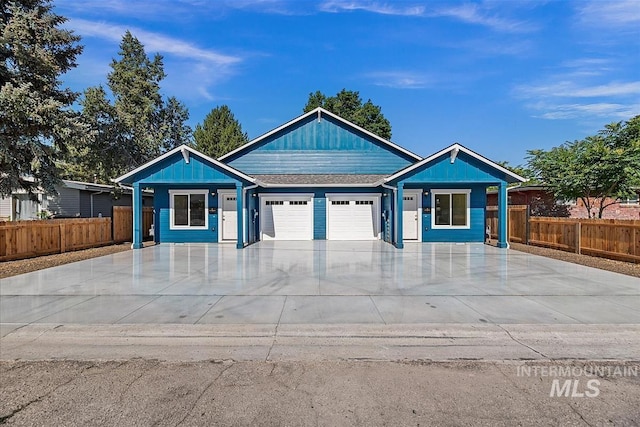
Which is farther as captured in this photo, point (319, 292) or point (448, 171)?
point (448, 171)

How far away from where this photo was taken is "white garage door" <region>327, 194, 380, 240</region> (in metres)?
18.1

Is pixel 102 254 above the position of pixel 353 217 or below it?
below

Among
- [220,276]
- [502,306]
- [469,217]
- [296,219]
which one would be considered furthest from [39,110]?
[469,217]

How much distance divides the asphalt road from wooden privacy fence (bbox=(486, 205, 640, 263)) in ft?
28.3

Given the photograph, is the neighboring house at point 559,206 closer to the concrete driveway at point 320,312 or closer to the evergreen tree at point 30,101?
the concrete driveway at point 320,312

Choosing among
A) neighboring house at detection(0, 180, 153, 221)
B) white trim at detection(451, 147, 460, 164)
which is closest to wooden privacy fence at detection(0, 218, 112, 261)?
neighboring house at detection(0, 180, 153, 221)

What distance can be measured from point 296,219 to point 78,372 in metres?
14.4

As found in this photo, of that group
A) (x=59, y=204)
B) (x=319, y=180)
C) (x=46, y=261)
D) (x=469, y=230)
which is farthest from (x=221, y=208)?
(x=469, y=230)

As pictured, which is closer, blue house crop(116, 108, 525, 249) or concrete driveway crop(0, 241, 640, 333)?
concrete driveway crop(0, 241, 640, 333)

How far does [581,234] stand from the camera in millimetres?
12727

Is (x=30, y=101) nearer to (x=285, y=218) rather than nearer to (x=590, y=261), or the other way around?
(x=285, y=218)

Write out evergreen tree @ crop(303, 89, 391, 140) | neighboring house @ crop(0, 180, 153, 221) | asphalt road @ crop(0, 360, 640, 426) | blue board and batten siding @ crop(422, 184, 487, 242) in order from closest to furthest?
Result: asphalt road @ crop(0, 360, 640, 426), blue board and batten siding @ crop(422, 184, 487, 242), neighboring house @ crop(0, 180, 153, 221), evergreen tree @ crop(303, 89, 391, 140)

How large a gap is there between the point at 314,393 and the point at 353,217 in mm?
14859

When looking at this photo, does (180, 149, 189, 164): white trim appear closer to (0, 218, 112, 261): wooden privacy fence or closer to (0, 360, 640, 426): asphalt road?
(0, 218, 112, 261): wooden privacy fence
